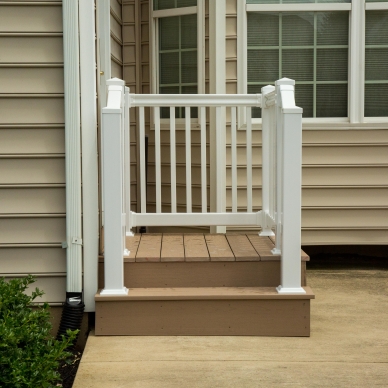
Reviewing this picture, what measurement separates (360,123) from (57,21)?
2742 millimetres

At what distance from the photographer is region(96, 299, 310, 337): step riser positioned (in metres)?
3.98

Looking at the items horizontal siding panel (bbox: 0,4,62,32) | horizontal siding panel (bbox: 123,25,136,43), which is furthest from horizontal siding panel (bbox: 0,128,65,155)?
horizontal siding panel (bbox: 123,25,136,43)

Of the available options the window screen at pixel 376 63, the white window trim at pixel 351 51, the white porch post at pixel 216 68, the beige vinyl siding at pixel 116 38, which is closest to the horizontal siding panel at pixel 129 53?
the beige vinyl siding at pixel 116 38

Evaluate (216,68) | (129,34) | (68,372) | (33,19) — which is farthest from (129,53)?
(68,372)

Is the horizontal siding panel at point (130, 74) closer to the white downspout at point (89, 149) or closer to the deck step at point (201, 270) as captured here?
the white downspout at point (89, 149)

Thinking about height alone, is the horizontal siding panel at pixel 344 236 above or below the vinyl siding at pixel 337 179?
below

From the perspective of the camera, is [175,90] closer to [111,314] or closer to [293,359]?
[111,314]

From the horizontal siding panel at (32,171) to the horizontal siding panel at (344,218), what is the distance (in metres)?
2.37

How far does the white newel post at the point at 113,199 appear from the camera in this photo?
394 centimetres

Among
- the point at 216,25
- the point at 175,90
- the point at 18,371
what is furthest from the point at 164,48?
the point at 18,371

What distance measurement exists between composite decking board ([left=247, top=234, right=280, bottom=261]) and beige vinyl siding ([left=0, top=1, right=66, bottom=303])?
1.20m

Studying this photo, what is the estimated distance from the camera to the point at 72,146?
4.16 meters

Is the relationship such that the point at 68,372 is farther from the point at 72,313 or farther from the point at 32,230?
the point at 32,230

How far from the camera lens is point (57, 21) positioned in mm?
4176
